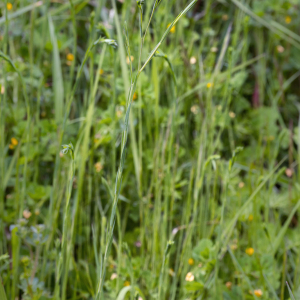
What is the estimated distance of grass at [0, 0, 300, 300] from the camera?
2.63 feet

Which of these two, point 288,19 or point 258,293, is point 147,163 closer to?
point 258,293

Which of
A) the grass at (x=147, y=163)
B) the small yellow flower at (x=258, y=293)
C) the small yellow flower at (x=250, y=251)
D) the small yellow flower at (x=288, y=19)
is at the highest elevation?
the small yellow flower at (x=288, y=19)

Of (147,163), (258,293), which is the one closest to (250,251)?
(258,293)

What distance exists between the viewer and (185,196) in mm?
1111

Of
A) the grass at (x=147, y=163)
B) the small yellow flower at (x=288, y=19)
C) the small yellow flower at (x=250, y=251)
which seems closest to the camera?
the grass at (x=147, y=163)

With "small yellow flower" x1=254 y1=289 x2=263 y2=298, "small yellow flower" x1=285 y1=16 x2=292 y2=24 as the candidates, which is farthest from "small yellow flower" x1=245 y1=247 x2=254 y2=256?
"small yellow flower" x1=285 y1=16 x2=292 y2=24

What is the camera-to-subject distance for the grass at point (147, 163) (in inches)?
31.6

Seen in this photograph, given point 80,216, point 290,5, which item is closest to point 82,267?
point 80,216

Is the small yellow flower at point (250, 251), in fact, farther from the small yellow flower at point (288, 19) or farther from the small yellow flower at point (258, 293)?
the small yellow flower at point (288, 19)

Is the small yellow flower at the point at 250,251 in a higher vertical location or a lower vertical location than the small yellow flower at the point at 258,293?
higher

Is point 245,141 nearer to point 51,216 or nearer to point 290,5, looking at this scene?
point 290,5

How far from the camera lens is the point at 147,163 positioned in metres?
1.09

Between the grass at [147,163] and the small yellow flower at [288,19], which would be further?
the small yellow flower at [288,19]

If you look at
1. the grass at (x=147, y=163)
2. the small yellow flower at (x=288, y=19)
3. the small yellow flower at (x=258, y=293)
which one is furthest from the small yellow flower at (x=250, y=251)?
the small yellow flower at (x=288, y=19)
